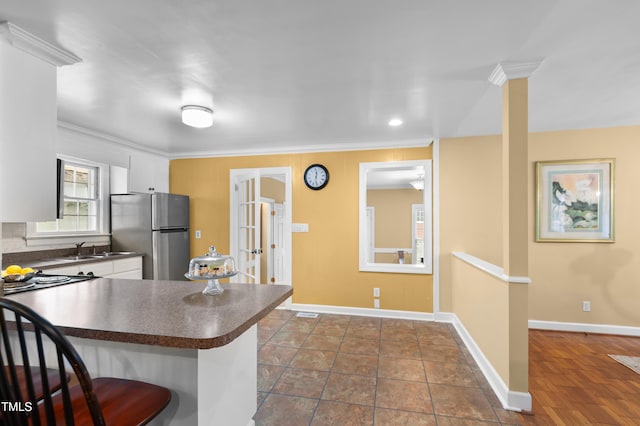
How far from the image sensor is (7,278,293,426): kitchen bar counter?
114 centimetres

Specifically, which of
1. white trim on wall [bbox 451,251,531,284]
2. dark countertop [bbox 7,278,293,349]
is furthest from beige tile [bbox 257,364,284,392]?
white trim on wall [bbox 451,251,531,284]

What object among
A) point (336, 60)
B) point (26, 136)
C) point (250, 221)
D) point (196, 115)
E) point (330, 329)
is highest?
point (336, 60)

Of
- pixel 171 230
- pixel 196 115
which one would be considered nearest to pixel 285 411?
pixel 196 115

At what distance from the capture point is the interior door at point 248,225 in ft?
14.0

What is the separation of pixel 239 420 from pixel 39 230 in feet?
9.97

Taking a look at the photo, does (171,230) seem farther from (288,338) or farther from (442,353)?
(442,353)

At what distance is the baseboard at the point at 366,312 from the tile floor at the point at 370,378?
207mm

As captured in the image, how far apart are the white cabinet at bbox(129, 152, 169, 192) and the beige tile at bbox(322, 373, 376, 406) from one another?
3521 millimetres

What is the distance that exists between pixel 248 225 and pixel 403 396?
2903mm

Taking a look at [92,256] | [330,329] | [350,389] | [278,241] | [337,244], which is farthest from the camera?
[278,241]

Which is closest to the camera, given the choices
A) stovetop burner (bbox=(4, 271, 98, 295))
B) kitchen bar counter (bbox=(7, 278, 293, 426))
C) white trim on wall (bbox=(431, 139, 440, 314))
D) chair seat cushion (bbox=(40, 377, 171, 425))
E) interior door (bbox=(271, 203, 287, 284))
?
chair seat cushion (bbox=(40, 377, 171, 425))

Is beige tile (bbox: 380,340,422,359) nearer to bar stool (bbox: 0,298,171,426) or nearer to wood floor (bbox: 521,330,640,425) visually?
wood floor (bbox: 521,330,640,425)

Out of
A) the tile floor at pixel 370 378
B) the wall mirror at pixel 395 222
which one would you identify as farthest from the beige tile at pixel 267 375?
the wall mirror at pixel 395 222

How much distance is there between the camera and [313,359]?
2.82m
